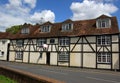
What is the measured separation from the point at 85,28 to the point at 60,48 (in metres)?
5.66

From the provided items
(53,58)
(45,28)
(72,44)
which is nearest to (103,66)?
(72,44)

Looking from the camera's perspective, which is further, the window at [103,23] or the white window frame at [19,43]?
the white window frame at [19,43]

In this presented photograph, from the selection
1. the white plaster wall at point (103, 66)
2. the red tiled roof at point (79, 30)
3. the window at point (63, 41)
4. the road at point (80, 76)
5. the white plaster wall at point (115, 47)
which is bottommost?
the road at point (80, 76)

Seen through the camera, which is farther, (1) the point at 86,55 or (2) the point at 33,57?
(2) the point at 33,57

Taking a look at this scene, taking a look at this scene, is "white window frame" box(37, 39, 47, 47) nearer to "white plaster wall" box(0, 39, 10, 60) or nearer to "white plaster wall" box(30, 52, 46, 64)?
"white plaster wall" box(30, 52, 46, 64)

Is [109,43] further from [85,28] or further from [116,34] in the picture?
[85,28]

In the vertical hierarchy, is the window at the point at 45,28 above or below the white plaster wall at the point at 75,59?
above

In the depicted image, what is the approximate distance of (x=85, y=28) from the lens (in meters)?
36.8

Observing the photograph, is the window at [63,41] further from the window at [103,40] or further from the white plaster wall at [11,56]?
the white plaster wall at [11,56]

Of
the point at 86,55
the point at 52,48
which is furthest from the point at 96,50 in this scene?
the point at 52,48

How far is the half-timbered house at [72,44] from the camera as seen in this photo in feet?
107

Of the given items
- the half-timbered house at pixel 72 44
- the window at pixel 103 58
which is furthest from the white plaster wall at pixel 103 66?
the window at pixel 103 58

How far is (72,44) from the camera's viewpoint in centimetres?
3628

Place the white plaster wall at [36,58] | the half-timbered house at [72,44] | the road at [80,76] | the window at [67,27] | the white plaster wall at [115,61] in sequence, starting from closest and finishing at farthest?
1. the road at [80,76]
2. the white plaster wall at [115,61]
3. the half-timbered house at [72,44]
4. the window at [67,27]
5. the white plaster wall at [36,58]
